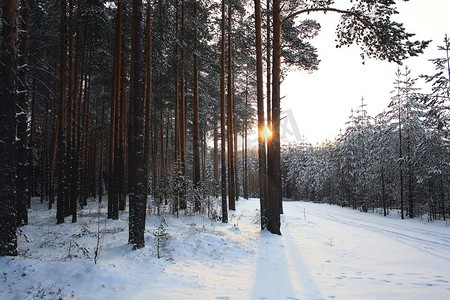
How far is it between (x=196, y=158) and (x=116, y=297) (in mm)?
11684

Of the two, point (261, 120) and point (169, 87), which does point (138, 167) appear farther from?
point (169, 87)

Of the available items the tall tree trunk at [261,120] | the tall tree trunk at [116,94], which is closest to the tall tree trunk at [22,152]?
the tall tree trunk at [116,94]

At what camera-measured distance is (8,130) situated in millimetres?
5535

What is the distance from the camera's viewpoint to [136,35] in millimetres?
7156

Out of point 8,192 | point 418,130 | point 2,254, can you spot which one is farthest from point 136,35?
point 418,130

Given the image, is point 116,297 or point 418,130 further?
point 418,130

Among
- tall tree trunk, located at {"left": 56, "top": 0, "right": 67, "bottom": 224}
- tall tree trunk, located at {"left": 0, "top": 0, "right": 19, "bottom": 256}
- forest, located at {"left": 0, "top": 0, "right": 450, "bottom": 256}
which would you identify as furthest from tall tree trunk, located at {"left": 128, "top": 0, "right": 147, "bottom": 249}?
tall tree trunk, located at {"left": 56, "top": 0, "right": 67, "bottom": 224}

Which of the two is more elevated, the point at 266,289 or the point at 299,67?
the point at 299,67

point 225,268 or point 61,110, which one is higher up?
point 61,110

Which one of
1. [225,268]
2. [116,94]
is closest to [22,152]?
[116,94]

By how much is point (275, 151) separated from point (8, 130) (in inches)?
317

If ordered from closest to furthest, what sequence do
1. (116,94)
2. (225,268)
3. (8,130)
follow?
(8,130)
(225,268)
(116,94)

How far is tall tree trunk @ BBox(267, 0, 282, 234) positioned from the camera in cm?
985

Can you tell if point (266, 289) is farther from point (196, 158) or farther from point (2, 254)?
point (196, 158)
